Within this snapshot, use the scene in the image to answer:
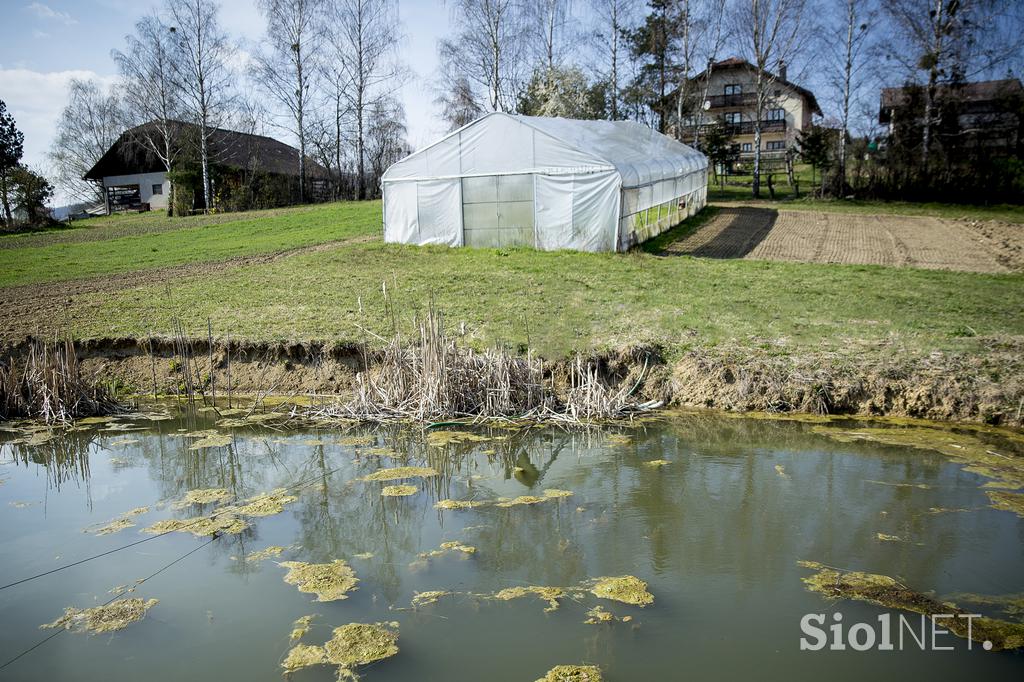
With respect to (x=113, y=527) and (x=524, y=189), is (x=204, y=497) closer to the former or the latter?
(x=113, y=527)

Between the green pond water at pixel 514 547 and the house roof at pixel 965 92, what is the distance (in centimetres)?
2564

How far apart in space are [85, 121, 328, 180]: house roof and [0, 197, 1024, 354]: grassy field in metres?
18.2

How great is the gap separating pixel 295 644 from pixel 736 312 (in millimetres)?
8133

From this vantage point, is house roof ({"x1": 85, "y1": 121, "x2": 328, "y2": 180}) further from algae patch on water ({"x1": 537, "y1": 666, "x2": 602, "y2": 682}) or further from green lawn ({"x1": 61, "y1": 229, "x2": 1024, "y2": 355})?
algae patch on water ({"x1": 537, "y1": 666, "x2": 602, "y2": 682})

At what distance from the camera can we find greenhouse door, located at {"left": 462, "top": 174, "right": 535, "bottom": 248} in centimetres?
1736

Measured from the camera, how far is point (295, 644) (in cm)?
405

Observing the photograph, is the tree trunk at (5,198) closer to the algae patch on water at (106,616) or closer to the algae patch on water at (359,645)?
the algae patch on water at (106,616)

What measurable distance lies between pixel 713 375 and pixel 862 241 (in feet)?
40.5

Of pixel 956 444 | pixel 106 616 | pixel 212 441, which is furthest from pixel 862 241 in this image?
pixel 106 616

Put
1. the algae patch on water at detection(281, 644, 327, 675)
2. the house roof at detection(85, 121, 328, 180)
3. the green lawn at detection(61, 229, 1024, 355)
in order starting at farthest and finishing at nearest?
the house roof at detection(85, 121, 328, 180)
the green lawn at detection(61, 229, 1024, 355)
the algae patch on water at detection(281, 644, 327, 675)

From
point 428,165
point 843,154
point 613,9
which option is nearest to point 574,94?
point 613,9

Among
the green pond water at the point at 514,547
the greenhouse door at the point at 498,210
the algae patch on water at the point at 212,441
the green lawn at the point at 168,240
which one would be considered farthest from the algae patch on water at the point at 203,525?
the greenhouse door at the point at 498,210

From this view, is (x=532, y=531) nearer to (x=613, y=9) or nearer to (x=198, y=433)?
(x=198, y=433)

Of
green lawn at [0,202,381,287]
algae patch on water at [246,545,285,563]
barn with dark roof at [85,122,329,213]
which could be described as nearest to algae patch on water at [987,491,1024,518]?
algae patch on water at [246,545,285,563]
